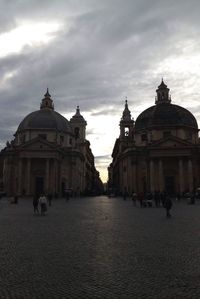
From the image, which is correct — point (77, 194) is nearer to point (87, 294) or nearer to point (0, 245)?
point (0, 245)

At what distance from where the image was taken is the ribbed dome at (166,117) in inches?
3184

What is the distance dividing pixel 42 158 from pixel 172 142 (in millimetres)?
27102

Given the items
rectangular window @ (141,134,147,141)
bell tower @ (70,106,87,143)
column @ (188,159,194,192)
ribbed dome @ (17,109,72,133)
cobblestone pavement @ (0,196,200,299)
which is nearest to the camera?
cobblestone pavement @ (0,196,200,299)

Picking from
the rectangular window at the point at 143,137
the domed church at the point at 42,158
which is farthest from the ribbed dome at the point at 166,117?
the domed church at the point at 42,158

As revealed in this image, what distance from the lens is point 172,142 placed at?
73.8 meters

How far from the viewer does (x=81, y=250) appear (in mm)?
11438

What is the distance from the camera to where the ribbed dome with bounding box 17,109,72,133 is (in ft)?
277

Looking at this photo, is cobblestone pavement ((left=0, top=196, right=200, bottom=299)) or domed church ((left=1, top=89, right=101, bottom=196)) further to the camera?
domed church ((left=1, top=89, right=101, bottom=196))

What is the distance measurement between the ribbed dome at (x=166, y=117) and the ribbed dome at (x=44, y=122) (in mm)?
17957

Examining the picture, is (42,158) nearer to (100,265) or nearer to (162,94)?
(162,94)

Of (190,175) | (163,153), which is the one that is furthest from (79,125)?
(190,175)

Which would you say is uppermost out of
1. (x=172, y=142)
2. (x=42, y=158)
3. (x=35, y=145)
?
(x=172, y=142)

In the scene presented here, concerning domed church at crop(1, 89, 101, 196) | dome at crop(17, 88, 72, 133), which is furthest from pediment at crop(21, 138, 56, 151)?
dome at crop(17, 88, 72, 133)

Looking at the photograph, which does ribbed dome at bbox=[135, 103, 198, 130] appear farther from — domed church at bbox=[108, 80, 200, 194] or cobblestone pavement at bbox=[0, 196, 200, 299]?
cobblestone pavement at bbox=[0, 196, 200, 299]
